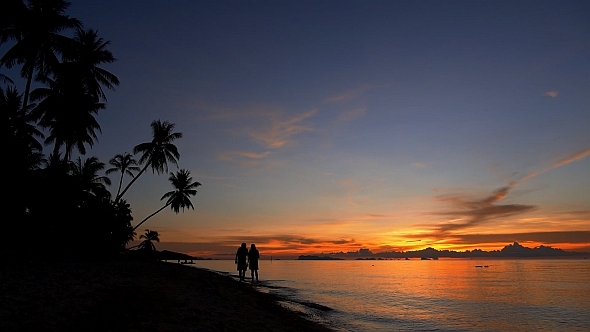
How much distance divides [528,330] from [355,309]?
944 centimetres

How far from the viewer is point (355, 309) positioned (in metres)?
25.0

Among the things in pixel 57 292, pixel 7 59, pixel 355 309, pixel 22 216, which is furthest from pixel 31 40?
pixel 355 309

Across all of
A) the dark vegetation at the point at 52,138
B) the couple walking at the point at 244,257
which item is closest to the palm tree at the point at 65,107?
the dark vegetation at the point at 52,138

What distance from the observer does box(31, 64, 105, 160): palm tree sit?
29203 mm

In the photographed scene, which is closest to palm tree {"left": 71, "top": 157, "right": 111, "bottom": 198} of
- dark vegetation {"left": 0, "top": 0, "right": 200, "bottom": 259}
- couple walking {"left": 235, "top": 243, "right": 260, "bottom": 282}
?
dark vegetation {"left": 0, "top": 0, "right": 200, "bottom": 259}

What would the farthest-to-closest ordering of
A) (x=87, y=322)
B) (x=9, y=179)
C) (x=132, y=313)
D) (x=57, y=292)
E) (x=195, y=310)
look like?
1. (x=9, y=179)
2. (x=195, y=310)
3. (x=57, y=292)
4. (x=132, y=313)
5. (x=87, y=322)

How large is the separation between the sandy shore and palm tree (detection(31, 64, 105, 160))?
59.5 ft

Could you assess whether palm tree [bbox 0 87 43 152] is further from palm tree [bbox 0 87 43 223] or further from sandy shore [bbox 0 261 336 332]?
sandy shore [bbox 0 261 336 332]

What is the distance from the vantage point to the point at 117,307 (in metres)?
10.4

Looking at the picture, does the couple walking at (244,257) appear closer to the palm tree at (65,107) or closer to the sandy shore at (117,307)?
the sandy shore at (117,307)

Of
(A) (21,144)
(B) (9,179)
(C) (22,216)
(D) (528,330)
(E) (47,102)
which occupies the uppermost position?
(E) (47,102)

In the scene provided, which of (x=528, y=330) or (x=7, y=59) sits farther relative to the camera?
(x=7, y=59)

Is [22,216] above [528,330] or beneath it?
above

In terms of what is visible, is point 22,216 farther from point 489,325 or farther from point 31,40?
point 489,325
